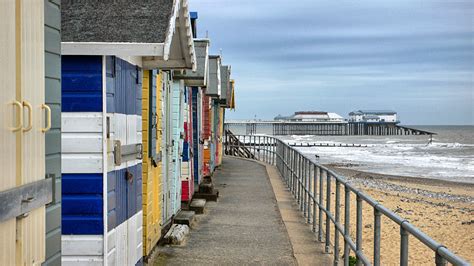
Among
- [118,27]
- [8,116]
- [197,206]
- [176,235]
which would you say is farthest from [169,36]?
[197,206]

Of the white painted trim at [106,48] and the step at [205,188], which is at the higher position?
the white painted trim at [106,48]

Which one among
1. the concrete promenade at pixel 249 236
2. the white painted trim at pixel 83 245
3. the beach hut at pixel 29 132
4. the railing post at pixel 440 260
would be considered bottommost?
the concrete promenade at pixel 249 236

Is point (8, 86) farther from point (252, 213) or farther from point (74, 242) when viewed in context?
point (252, 213)

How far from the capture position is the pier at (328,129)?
117625 mm

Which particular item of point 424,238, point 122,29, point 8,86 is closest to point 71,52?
point 122,29

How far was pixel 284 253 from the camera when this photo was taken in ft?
24.9

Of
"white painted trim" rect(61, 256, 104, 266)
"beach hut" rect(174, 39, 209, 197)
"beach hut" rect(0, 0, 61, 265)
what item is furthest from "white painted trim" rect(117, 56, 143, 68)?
"beach hut" rect(174, 39, 209, 197)

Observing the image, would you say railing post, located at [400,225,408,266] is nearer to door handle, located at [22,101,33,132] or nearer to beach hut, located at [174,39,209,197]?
door handle, located at [22,101,33,132]

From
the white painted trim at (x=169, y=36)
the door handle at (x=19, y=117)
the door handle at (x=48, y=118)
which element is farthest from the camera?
the white painted trim at (x=169, y=36)

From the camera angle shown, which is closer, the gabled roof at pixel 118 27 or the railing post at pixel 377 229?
→ the railing post at pixel 377 229

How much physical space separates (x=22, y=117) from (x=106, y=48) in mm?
2355

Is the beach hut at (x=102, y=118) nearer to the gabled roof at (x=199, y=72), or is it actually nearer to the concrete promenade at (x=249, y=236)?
the concrete promenade at (x=249, y=236)

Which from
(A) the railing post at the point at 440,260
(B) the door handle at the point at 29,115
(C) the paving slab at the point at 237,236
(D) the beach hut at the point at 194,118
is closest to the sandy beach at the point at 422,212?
(C) the paving slab at the point at 237,236

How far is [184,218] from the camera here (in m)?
9.01
